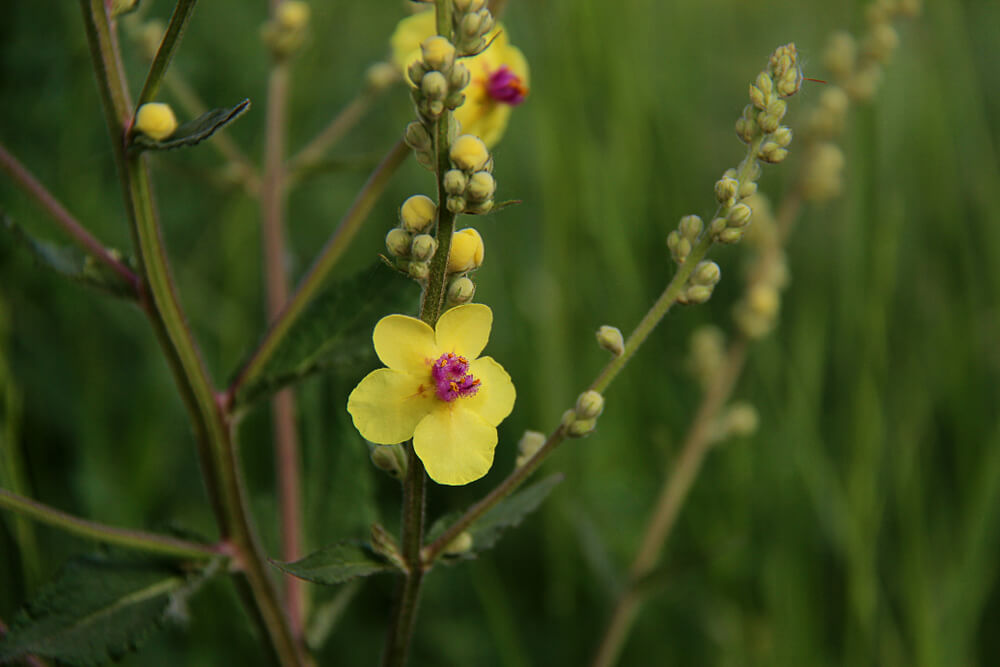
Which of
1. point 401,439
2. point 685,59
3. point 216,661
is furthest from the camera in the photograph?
point 685,59

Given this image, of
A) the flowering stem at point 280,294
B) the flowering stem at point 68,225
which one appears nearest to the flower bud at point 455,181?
the flowering stem at point 68,225

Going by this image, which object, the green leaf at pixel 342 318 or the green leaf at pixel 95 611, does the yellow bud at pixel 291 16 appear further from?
the green leaf at pixel 95 611

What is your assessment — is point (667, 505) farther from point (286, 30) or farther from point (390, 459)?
point (286, 30)

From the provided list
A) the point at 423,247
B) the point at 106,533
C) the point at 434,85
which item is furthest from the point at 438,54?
the point at 106,533

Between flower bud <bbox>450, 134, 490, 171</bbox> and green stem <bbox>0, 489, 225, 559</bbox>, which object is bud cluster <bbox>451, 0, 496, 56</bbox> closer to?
flower bud <bbox>450, 134, 490, 171</bbox>

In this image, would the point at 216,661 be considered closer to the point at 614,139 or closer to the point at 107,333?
the point at 107,333

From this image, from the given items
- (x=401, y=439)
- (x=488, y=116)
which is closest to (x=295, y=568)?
(x=401, y=439)
